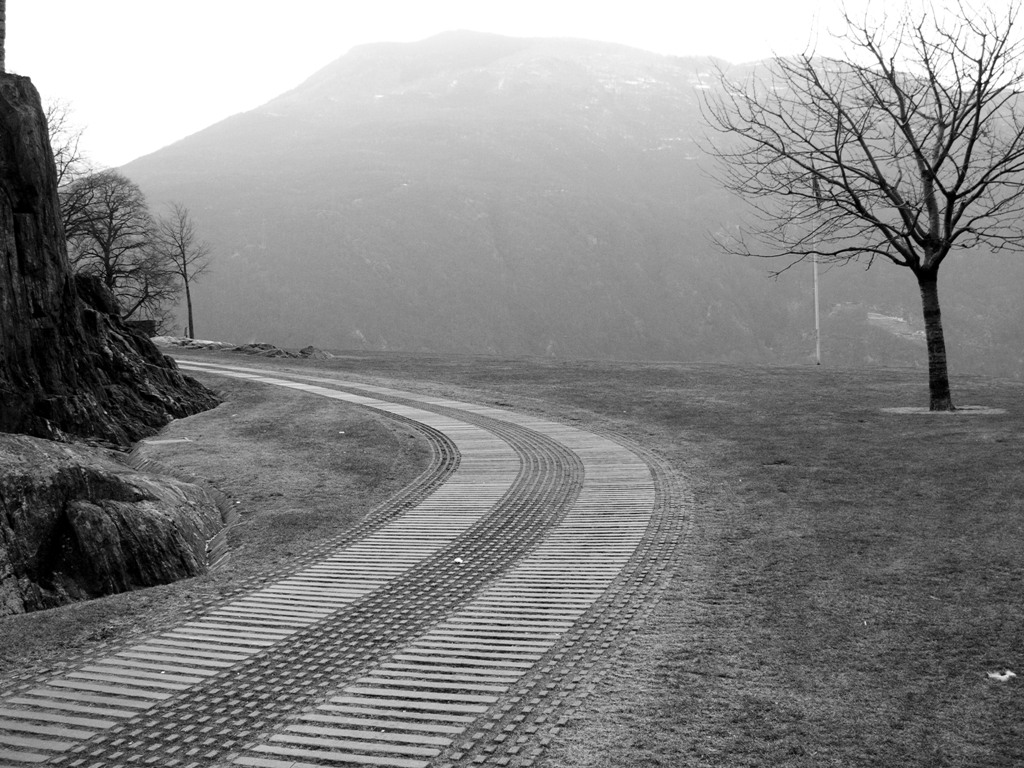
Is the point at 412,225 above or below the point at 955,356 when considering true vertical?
above

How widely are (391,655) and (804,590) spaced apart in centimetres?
325

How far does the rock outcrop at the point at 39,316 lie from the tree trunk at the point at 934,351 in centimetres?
1425

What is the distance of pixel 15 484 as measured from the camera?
8.32 metres

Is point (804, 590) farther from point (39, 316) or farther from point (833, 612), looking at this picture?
point (39, 316)

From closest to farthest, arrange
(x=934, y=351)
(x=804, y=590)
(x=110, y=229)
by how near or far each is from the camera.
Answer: (x=804, y=590) → (x=934, y=351) → (x=110, y=229)

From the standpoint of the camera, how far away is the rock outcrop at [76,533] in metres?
7.89

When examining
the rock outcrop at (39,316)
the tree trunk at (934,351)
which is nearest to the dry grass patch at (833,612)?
the tree trunk at (934,351)

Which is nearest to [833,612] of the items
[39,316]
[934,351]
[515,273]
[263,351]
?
[39,316]

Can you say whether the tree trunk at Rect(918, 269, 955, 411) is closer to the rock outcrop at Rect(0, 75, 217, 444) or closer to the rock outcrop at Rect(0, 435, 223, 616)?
the rock outcrop at Rect(0, 435, 223, 616)

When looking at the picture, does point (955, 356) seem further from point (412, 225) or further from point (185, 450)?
point (185, 450)

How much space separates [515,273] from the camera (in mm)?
129750

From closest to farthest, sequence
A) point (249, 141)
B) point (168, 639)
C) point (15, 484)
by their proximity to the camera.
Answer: point (168, 639), point (15, 484), point (249, 141)

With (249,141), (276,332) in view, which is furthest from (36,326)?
(249,141)

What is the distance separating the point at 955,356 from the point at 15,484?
12236 cm
